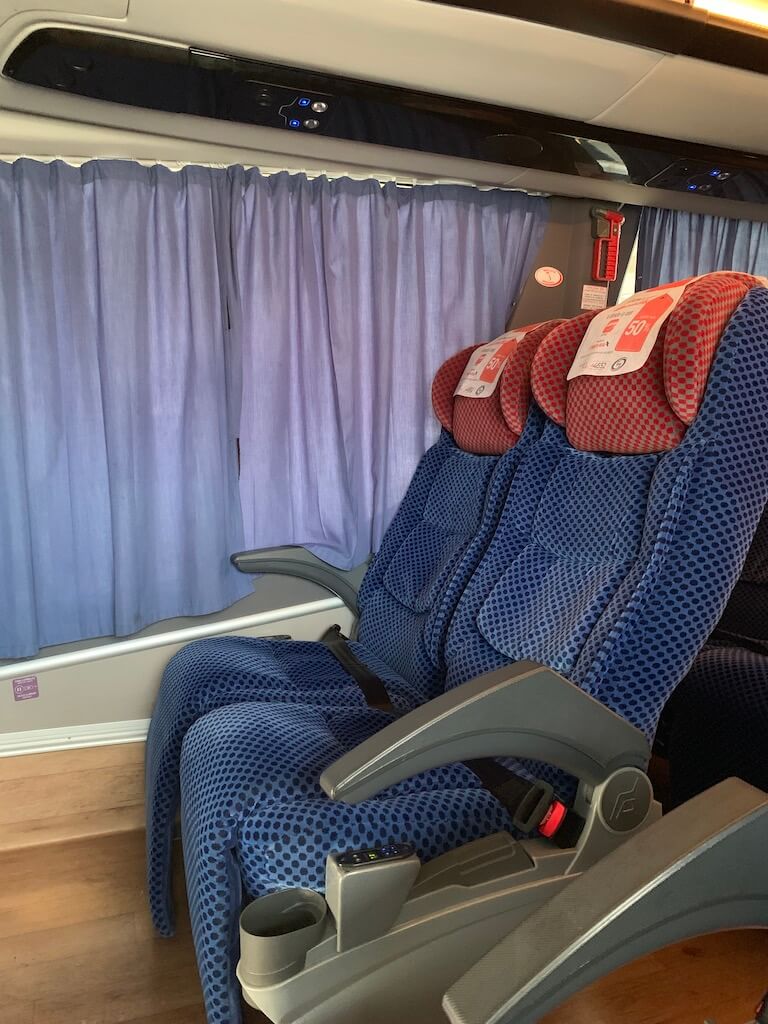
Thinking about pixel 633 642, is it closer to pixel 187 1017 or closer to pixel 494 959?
pixel 494 959

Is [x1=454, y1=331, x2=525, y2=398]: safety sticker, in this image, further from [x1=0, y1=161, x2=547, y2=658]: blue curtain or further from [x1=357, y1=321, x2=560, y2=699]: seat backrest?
[x1=0, y1=161, x2=547, y2=658]: blue curtain

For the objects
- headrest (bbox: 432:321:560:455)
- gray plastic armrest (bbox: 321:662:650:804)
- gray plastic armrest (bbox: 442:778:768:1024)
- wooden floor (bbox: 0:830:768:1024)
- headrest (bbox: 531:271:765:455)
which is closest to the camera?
gray plastic armrest (bbox: 442:778:768:1024)

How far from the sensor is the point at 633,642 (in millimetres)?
1201

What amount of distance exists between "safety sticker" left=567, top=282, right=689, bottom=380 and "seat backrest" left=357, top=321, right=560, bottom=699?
246mm

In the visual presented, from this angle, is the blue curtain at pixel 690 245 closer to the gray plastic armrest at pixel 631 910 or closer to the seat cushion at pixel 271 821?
the seat cushion at pixel 271 821

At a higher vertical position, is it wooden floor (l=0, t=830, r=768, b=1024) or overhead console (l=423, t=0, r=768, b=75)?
overhead console (l=423, t=0, r=768, b=75)

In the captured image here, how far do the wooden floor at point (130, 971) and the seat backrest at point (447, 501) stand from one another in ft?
2.48

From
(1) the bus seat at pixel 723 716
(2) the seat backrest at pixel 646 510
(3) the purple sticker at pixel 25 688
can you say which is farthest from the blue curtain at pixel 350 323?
(1) the bus seat at pixel 723 716

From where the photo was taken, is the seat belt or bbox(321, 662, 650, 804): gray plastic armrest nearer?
bbox(321, 662, 650, 804): gray plastic armrest

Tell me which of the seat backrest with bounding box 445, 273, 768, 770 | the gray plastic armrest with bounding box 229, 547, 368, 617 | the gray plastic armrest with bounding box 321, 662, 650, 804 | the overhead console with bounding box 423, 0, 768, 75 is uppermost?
the overhead console with bounding box 423, 0, 768, 75

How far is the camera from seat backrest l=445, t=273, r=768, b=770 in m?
1.20

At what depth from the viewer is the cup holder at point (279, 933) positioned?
993mm

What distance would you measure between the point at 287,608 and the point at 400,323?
3.23 ft

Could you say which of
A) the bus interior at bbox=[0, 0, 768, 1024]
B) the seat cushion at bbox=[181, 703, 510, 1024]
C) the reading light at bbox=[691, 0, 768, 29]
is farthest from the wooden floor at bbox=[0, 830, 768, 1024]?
the reading light at bbox=[691, 0, 768, 29]
